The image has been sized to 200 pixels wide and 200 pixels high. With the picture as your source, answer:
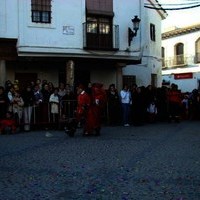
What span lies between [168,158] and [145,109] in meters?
10.5

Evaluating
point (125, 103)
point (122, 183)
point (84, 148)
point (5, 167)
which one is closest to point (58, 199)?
point (122, 183)

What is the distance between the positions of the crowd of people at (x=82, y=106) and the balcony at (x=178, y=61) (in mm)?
20695

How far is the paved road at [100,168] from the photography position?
6855 millimetres

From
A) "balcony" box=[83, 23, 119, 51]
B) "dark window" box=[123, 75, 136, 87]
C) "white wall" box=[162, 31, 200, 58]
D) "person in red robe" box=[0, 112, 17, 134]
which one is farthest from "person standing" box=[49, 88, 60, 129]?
"white wall" box=[162, 31, 200, 58]

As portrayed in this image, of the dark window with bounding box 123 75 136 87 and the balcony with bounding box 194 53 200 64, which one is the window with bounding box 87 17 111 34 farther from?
the balcony with bounding box 194 53 200 64

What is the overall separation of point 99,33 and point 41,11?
3162 mm

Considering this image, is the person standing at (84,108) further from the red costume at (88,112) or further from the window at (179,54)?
the window at (179,54)

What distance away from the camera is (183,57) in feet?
141

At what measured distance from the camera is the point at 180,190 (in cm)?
693

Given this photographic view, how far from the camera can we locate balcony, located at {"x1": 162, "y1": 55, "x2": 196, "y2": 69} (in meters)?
42.0

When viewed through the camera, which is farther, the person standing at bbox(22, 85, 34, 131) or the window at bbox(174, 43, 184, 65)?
the window at bbox(174, 43, 184, 65)

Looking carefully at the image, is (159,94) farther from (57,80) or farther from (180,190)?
(180,190)

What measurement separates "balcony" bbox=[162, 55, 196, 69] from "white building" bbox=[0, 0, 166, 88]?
1650 cm

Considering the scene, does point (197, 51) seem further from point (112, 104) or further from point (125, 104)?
point (125, 104)
